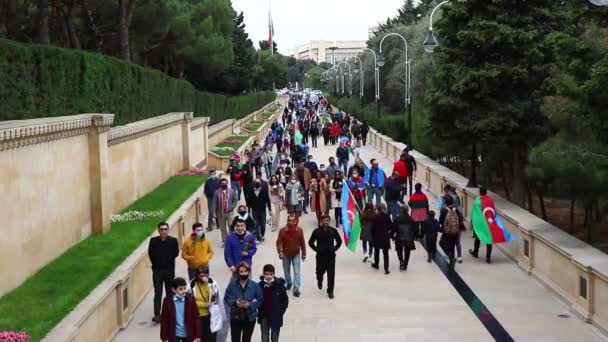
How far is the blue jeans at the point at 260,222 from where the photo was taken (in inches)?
731

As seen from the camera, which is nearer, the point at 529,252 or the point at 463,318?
the point at 463,318

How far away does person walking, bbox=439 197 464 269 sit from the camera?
51.4 feet

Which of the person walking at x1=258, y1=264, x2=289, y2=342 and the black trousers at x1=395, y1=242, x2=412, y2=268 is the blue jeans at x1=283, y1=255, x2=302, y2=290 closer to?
the black trousers at x1=395, y1=242, x2=412, y2=268

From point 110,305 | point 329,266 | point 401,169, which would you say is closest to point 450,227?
point 329,266

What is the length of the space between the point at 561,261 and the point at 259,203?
22.7ft

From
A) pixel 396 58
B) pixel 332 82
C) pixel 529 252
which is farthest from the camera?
pixel 332 82

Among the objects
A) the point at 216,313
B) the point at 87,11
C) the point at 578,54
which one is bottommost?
the point at 216,313

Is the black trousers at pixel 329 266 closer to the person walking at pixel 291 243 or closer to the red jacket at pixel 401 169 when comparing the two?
the person walking at pixel 291 243

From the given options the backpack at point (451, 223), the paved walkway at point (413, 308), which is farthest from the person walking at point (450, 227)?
the paved walkway at point (413, 308)

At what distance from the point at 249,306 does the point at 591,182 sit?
29.2 ft

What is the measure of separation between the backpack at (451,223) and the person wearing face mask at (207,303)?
718cm

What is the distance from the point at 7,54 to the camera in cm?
1620

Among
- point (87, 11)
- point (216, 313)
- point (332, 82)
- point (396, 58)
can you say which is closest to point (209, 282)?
point (216, 313)

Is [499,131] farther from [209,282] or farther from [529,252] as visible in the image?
[209,282]
